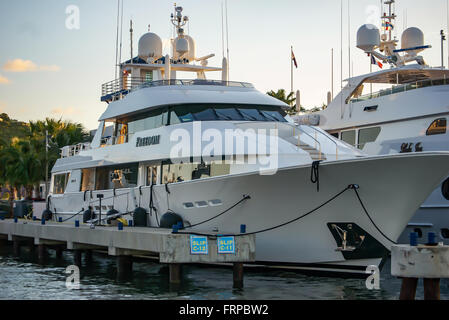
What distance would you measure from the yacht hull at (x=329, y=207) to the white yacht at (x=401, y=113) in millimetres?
5365

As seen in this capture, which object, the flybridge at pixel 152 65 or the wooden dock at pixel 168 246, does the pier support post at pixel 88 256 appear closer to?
the wooden dock at pixel 168 246

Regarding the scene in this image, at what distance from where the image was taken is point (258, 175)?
518 inches

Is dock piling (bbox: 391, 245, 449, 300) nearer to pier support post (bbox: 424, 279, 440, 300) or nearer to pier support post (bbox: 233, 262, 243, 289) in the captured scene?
pier support post (bbox: 424, 279, 440, 300)

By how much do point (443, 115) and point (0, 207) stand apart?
28658 mm

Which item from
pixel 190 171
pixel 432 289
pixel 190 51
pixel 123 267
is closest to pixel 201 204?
pixel 190 171

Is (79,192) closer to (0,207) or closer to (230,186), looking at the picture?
(230,186)

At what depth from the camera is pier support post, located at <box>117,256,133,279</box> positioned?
48.2ft

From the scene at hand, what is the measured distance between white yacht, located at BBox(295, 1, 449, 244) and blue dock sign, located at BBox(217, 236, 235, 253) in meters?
7.50

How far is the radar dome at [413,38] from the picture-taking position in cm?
2491

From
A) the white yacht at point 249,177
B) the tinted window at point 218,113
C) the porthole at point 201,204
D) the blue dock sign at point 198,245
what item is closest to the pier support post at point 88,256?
the white yacht at point 249,177

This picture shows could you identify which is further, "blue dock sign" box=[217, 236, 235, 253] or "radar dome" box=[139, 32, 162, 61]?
"radar dome" box=[139, 32, 162, 61]

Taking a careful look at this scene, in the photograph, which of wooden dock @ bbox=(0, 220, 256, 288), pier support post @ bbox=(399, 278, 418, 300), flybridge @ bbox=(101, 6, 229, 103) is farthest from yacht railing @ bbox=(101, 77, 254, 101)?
pier support post @ bbox=(399, 278, 418, 300)
